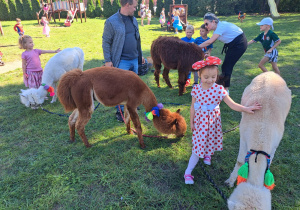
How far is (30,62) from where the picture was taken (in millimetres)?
5305

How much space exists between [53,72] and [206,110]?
459 centimetres

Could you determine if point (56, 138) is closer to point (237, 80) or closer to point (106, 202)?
point (106, 202)

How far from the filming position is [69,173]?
3.12m

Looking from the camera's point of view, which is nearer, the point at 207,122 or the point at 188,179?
the point at 207,122

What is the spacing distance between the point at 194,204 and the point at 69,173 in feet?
6.83

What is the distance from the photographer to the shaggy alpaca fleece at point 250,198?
1.73 meters

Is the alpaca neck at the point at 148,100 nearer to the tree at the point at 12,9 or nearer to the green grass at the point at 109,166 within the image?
the green grass at the point at 109,166

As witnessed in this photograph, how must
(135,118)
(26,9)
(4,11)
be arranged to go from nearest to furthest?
1. (135,118)
2. (4,11)
3. (26,9)

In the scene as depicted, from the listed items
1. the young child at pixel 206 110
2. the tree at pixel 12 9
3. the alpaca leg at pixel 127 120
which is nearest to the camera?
the young child at pixel 206 110

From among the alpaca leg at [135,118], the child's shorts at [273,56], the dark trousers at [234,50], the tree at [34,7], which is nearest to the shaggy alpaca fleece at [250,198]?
the alpaca leg at [135,118]

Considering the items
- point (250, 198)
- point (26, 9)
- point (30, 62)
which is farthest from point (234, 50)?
point (26, 9)

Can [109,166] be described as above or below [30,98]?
below

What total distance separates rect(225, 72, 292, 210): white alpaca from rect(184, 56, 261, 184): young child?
38 cm

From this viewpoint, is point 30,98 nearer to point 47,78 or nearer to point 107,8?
point 47,78
